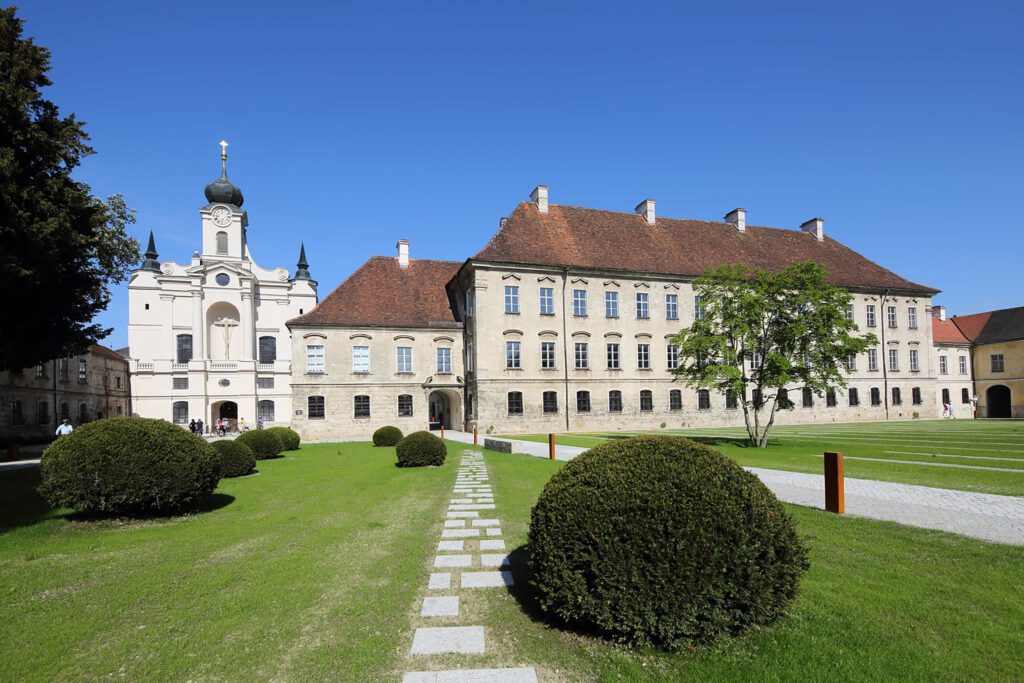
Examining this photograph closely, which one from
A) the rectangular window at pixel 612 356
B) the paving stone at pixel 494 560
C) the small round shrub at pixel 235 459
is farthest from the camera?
the rectangular window at pixel 612 356

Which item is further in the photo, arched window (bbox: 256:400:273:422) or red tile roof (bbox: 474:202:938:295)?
arched window (bbox: 256:400:273:422)

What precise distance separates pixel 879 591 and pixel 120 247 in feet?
94.7

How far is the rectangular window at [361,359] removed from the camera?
34906 mm

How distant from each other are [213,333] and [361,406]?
2085 centimetres

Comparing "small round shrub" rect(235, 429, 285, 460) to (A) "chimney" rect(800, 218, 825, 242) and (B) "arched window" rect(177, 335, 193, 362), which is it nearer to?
(B) "arched window" rect(177, 335, 193, 362)

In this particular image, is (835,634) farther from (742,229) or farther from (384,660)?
(742,229)

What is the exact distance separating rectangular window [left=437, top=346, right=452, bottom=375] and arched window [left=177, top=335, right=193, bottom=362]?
23.6 m

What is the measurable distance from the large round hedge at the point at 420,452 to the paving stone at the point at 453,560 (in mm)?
10467

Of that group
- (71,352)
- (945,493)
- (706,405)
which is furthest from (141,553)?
(706,405)

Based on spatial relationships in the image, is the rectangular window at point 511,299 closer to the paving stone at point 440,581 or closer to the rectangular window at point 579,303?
the rectangular window at point 579,303

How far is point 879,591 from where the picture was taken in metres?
5.26

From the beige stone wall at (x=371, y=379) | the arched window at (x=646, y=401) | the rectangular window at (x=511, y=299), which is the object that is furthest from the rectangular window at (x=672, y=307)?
the beige stone wall at (x=371, y=379)

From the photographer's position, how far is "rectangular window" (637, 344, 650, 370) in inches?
1428

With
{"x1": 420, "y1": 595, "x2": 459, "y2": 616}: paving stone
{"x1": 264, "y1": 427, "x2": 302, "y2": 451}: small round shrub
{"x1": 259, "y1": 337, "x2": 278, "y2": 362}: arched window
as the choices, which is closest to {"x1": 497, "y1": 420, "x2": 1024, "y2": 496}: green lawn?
{"x1": 420, "y1": 595, "x2": 459, "y2": 616}: paving stone
